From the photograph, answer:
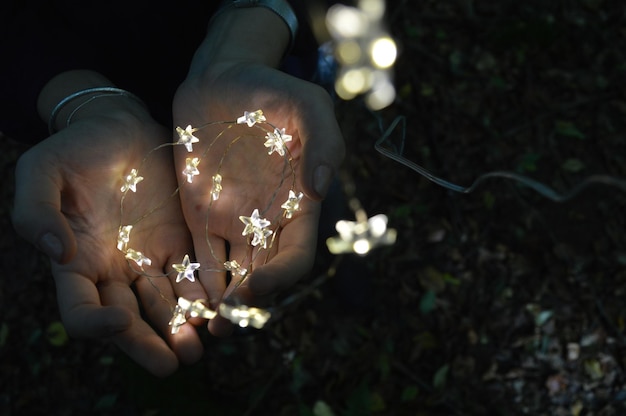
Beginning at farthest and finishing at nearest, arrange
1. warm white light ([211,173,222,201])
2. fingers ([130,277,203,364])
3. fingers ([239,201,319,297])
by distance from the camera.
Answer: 1. warm white light ([211,173,222,201])
2. fingers ([130,277,203,364])
3. fingers ([239,201,319,297])

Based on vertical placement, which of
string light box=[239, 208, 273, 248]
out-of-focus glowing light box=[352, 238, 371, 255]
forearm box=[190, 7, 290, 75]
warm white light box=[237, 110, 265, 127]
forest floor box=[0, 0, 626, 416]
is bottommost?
forest floor box=[0, 0, 626, 416]

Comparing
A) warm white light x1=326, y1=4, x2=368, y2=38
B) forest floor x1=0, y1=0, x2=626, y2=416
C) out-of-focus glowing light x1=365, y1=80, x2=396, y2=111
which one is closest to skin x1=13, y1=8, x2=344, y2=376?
forest floor x1=0, y1=0, x2=626, y2=416

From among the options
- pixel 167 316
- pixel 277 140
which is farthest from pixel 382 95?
pixel 167 316

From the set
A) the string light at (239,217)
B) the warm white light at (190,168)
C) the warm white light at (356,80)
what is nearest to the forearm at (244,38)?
the string light at (239,217)

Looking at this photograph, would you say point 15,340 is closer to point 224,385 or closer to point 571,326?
point 224,385

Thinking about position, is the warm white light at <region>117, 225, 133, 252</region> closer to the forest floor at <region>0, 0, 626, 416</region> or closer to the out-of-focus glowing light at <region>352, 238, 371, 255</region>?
the forest floor at <region>0, 0, 626, 416</region>

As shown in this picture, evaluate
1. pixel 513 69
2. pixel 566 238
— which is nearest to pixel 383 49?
pixel 513 69

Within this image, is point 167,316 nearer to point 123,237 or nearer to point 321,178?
point 123,237
